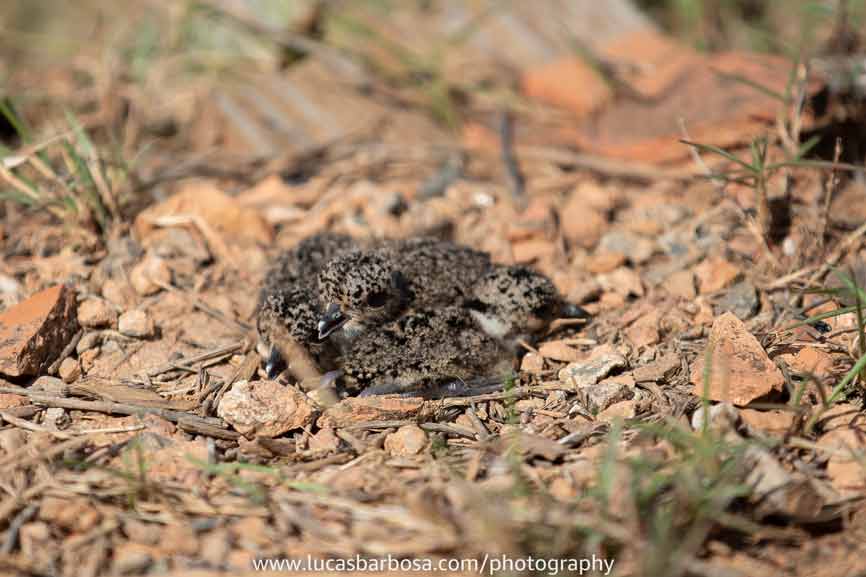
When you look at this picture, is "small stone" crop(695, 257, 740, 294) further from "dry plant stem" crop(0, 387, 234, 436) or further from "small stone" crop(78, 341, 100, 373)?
"small stone" crop(78, 341, 100, 373)

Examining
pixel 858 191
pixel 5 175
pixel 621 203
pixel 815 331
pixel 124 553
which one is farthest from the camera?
pixel 621 203

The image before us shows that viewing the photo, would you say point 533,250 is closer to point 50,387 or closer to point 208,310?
point 208,310

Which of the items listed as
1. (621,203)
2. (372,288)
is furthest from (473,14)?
(372,288)

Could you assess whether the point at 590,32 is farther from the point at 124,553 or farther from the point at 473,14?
the point at 124,553

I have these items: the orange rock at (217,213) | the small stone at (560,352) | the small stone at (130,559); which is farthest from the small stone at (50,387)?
the small stone at (560,352)

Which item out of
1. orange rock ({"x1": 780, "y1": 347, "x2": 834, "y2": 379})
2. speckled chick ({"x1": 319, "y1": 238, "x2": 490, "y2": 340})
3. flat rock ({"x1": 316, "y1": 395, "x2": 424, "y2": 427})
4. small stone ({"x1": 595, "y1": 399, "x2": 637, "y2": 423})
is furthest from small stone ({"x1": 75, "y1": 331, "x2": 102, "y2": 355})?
orange rock ({"x1": 780, "y1": 347, "x2": 834, "y2": 379})

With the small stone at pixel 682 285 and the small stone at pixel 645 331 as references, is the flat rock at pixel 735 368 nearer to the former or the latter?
the small stone at pixel 645 331

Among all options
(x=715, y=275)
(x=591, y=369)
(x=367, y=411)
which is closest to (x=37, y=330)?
(x=367, y=411)
